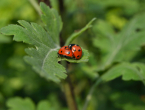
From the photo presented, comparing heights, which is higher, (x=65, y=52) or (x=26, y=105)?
(x=26, y=105)

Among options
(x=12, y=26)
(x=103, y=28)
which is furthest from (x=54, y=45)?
(x=103, y=28)

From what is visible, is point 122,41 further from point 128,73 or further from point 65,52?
point 65,52

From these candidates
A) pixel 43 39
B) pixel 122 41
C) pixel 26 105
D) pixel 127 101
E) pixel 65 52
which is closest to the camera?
pixel 43 39

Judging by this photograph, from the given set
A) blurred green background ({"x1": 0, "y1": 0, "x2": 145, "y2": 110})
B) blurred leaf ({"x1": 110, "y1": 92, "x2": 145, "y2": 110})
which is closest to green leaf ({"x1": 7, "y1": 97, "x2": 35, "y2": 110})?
blurred green background ({"x1": 0, "y1": 0, "x2": 145, "y2": 110})

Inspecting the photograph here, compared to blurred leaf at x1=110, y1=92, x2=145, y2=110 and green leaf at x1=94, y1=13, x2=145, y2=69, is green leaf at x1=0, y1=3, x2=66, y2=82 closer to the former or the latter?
green leaf at x1=94, y1=13, x2=145, y2=69

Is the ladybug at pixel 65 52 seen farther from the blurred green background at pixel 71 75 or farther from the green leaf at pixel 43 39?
the blurred green background at pixel 71 75

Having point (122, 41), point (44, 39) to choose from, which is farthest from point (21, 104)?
point (122, 41)

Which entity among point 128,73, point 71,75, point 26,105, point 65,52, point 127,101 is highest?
point 71,75
